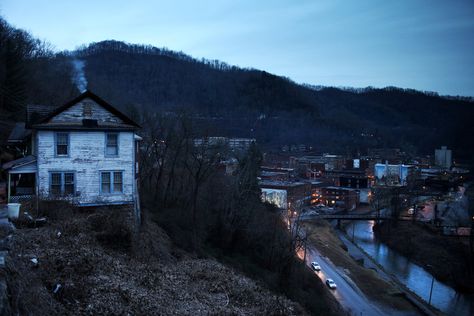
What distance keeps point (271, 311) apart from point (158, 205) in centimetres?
1906

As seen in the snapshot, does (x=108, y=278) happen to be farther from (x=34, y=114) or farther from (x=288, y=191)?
(x=288, y=191)

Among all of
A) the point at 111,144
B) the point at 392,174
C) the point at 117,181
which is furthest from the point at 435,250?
the point at 392,174

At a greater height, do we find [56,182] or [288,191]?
[56,182]

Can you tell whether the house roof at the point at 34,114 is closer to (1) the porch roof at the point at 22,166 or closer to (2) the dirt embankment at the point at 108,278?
(1) the porch roof at the point at 22,166

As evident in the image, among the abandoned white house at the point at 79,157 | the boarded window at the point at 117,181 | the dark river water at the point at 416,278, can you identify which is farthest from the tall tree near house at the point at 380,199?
the abandoned white house at the point at 79,157

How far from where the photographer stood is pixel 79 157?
2175 centimetres

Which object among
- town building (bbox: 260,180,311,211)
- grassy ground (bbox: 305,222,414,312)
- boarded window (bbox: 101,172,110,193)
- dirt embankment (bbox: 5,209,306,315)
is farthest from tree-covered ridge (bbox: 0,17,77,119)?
town building (bbox: 260,180,311,211)

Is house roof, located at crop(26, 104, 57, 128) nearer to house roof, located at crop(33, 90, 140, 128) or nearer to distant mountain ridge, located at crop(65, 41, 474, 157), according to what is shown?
house roof, located at crop(33, 90, 140, 128)

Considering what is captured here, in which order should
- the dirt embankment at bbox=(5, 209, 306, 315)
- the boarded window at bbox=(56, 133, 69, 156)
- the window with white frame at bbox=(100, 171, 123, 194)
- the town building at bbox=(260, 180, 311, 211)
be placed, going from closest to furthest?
the dirt embankment at bbox=(5, 209, 306, 315) → the boarded window at bbox=(56, 133, 69, 156) → the window with white frame at bbox=(100, 171, 123, 194) → the town building at bbox=(260, 180, 311, 211)

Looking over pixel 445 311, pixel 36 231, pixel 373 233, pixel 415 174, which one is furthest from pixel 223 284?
pixel 415 174

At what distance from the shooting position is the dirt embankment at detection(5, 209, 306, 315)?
36.6ft

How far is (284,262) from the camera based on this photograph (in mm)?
33469

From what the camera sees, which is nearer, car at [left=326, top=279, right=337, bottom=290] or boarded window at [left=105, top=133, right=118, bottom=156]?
boarded window at [left=105, top=133, right=118, bottom=156]

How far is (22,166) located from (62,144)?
221cm
